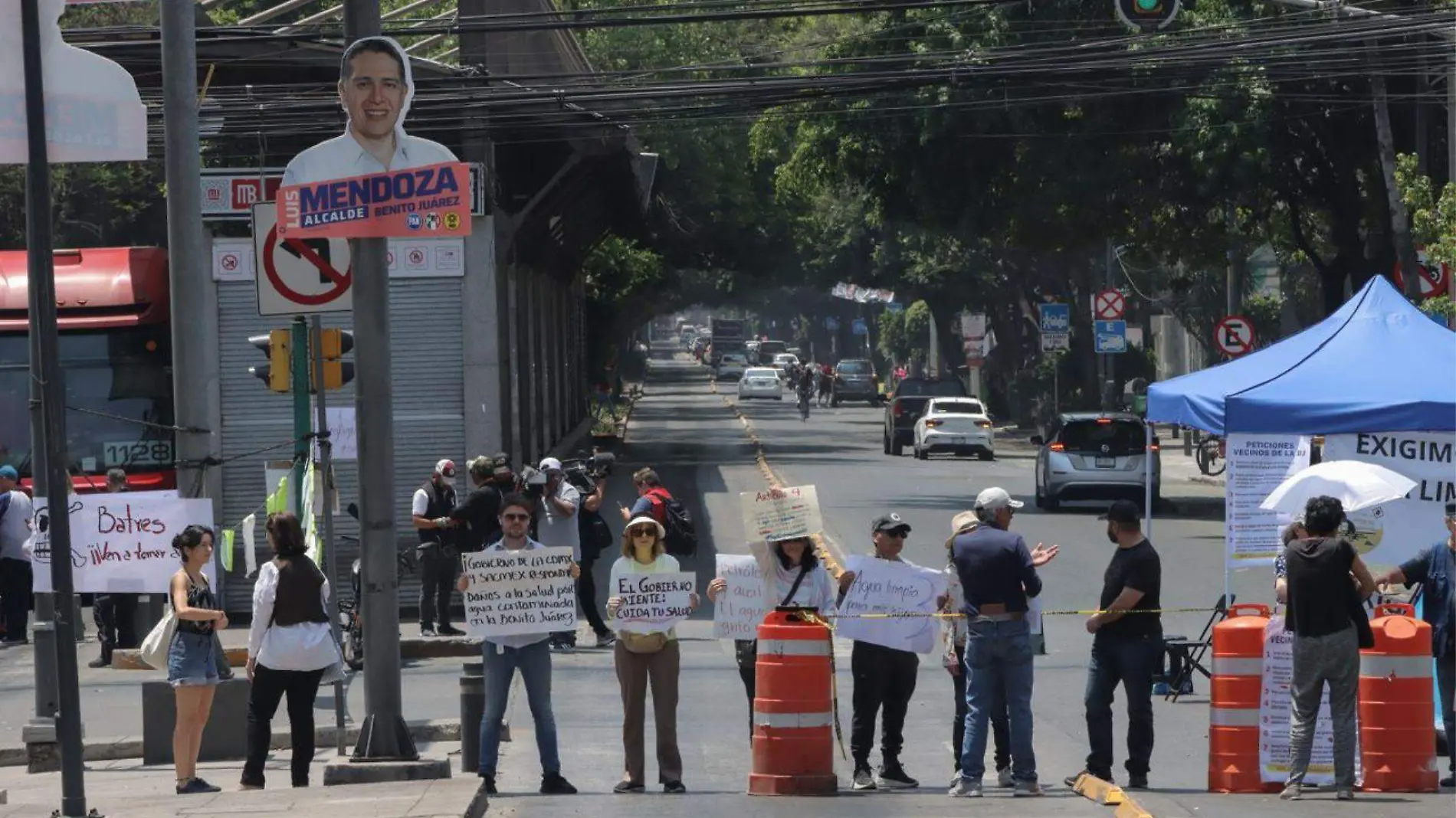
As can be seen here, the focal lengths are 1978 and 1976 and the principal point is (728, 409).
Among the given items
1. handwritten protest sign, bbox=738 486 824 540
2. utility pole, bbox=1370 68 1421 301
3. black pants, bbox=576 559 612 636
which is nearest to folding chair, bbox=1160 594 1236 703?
handwritten protest sign, bbox=738 486 824 540

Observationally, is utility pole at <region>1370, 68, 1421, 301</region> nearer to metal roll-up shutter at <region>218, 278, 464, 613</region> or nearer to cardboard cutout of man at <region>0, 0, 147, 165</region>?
metal roll-up shutter at <region>218, 278, 464, 613</region>

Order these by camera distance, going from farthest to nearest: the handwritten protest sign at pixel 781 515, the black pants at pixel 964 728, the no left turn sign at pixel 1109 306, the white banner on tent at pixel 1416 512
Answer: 1. the no left turn sign at pixel 1109 306
2. the white banner on tent at pixel 1416 512
3. the handwritten protest sign at pixel 781 515
4. the black pants at pixel 964 728

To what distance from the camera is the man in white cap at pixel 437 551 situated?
17906 mm

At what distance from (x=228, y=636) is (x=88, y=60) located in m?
11.2

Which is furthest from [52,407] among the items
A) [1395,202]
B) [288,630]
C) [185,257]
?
[1395,202]

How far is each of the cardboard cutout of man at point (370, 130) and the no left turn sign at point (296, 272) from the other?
7.43 feet

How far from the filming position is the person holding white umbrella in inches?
416

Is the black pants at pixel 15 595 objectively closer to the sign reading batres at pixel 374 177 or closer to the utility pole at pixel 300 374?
the utility pole at pixel 300 374

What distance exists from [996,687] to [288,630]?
3.96 m

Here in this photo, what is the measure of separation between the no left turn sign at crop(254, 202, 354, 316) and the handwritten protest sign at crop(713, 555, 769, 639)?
308cm

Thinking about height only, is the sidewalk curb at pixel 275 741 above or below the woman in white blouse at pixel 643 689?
below

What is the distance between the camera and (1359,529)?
12.6 metres

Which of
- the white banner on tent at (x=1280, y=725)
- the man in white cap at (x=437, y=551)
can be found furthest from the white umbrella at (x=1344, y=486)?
the man in white cap at (x=437, y=551)

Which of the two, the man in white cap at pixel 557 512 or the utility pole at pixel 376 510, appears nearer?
the utility pole at pixel 376 510
